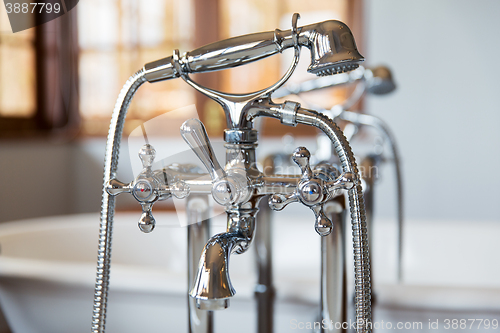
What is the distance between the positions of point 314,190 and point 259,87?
5.08 ft

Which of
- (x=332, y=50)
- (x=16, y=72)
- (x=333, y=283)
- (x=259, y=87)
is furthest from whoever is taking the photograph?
(x=16, y=72)

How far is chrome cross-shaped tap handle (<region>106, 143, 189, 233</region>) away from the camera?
0.35 metres

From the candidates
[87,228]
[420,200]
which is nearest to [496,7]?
[420,200]

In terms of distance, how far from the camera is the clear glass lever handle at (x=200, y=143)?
1.15 ft

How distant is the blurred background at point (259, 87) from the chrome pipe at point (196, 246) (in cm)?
77

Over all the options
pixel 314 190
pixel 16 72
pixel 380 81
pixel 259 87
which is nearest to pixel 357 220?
pixel 314 190

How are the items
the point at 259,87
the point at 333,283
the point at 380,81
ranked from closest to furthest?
1. the point at 333,283
2. the point at 380,81
3. the point at 259,87

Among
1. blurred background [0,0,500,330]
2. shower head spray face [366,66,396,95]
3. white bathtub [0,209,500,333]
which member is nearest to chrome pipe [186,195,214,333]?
white bathtub [0,209,500,333]

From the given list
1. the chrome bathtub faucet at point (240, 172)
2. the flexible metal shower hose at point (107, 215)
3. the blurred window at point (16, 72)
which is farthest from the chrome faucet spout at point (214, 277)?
the blurred window at point (16, 72)

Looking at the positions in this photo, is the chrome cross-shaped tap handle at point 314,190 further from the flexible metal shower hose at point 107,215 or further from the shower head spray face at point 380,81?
the shower head spray face at point 380,81

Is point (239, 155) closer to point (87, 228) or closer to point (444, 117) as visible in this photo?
point (87, 228)

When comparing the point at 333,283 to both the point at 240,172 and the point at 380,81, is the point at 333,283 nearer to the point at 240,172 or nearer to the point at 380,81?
the point at 240,172

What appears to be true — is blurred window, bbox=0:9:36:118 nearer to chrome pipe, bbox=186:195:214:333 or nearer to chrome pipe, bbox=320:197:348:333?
chrome pipe, bbox=186:195:214:333

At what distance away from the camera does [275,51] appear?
0.35 m
